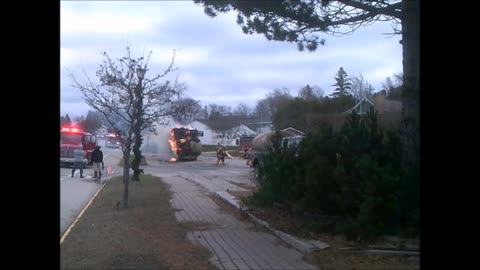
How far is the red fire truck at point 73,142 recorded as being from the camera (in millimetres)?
34594

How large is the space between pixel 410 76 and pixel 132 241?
550 centimetres

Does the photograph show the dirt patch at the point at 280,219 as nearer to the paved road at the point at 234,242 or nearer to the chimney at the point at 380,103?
the paved road at the point at 234,242

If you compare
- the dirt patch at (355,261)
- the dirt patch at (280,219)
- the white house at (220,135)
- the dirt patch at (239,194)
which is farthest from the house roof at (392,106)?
the white house at (220,135)

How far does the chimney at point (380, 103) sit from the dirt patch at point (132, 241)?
4204mm

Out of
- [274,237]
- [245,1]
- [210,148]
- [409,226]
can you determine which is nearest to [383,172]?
[409,226]

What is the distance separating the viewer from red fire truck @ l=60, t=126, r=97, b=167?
113ft

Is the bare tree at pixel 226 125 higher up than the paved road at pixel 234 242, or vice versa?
the bare tree at pixel 226 125

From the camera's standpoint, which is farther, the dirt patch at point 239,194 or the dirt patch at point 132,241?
the dirt patch at point 239,194

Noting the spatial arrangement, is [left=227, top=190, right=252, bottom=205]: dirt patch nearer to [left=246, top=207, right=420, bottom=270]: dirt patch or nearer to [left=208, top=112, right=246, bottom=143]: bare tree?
[left=246, top=207, right=420, bottom=270]: dirt patch

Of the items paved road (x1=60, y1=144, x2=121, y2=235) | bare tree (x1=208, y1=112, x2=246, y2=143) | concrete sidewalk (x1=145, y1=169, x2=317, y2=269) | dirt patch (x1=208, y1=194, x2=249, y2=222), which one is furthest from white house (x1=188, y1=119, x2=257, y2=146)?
concrete sidewalk (x1=145, y1=169, x2=317, y2=269)

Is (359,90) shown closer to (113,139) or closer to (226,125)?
(113,139)

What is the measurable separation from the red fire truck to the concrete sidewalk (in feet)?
69.7

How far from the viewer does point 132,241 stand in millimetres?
9719
